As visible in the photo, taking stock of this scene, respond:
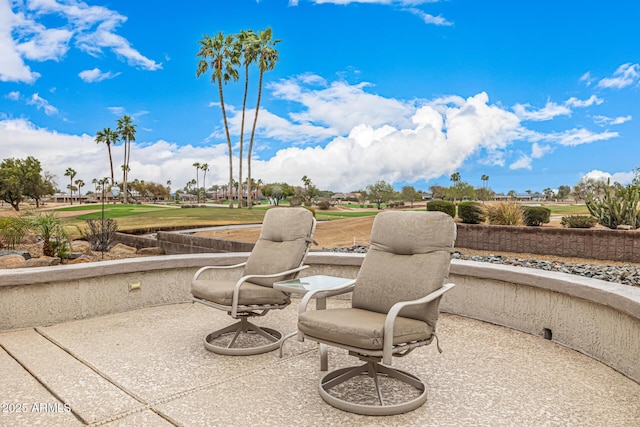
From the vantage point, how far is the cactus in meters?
11.4

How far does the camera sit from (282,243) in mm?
4426

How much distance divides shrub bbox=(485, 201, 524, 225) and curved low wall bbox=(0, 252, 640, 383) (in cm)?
854

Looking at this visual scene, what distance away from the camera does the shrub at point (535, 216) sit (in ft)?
44.5

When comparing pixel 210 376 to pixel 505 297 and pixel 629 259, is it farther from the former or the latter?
pixel 629 259

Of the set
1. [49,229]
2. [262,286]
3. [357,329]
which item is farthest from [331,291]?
[49,229]

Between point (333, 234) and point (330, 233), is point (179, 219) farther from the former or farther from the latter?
point (333, 234)

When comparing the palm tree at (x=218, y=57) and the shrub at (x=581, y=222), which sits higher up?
the palm tree at (x=218, y=57)

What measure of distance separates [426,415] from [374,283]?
0.94 metres

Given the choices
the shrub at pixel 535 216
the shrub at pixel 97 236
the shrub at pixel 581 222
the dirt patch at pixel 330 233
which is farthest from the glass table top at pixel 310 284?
the dirt patch at pixel 330 233

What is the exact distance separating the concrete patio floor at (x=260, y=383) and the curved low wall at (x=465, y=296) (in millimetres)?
171

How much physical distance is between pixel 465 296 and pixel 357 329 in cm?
279

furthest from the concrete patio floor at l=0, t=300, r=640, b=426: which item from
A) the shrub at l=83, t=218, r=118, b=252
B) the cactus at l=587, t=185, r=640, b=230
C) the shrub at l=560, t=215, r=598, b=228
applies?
the shrub at l=83, t=218, r=118, b=252

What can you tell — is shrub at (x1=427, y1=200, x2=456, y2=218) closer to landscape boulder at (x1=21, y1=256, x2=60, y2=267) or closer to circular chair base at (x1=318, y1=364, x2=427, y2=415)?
landscape boulder at (x1=21, y1=256, x2=60, y2=267)

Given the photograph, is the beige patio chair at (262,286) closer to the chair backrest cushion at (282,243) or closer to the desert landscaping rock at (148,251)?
the chair backrest cushion at (282,243)
